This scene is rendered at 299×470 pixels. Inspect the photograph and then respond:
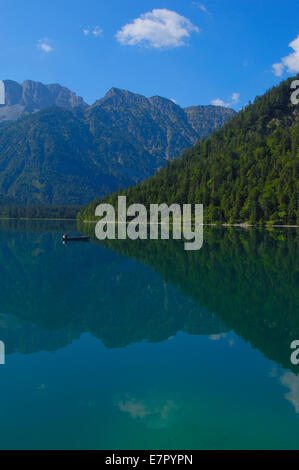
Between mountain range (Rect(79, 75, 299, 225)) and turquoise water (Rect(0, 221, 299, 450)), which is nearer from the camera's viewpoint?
turquoise water (Rect(0, 221, 299, 450))

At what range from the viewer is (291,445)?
337 inches

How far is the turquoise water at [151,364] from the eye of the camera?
Answer: 9172 millimetres

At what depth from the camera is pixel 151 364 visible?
548 inches

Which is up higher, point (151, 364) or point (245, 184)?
point (245, 184)

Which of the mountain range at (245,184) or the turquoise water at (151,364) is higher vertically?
the mountain range at (245,184)

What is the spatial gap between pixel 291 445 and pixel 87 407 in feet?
19.5

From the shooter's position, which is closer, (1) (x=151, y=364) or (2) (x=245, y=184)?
(1) (x=151, y=364)

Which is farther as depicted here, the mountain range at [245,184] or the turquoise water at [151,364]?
the mountain range at [245,184]

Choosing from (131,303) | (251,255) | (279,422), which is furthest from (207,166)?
(279,422)

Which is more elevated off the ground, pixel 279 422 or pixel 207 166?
pixel 207 166

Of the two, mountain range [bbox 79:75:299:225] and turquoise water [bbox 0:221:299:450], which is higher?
mountain range [bbox 79:75:299:225]

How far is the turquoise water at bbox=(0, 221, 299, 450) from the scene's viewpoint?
9172 millimetres
